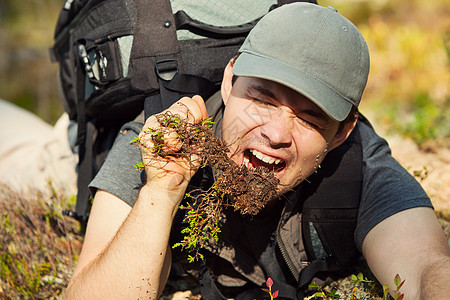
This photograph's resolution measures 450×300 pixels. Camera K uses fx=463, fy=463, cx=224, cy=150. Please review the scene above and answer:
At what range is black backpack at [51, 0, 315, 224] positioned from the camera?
2.90 m

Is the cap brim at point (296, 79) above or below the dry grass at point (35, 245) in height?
above

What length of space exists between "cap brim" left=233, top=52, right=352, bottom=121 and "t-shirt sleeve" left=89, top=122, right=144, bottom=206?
0.77 metres

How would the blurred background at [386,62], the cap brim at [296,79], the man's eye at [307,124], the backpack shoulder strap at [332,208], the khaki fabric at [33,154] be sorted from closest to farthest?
the cap brim at [296,79] < the man's eye at [307,124] < the backpack shoulder strap at [332,208] < the khaki fabric at [33,154] < the blurred background at [386,62]

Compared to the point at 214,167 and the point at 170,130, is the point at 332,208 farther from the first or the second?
the point at 170,130

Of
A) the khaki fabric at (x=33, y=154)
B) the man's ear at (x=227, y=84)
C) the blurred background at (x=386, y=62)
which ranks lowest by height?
the blurred background at (x=386, y=62)

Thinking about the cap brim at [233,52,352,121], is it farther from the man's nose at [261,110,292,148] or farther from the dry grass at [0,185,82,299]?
the dry grass at [0,185,82,299]

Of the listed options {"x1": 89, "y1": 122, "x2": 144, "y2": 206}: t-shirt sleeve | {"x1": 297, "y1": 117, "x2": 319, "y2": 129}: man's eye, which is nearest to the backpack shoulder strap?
{"x1": 297, "y1": 117, "x2": 319, "y2": 129}: man's eye

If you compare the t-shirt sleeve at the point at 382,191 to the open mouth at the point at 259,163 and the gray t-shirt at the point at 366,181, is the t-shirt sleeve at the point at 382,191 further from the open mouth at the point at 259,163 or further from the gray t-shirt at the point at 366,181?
the open mouth at the point at 259,163

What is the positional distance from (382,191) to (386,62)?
23.8 ft

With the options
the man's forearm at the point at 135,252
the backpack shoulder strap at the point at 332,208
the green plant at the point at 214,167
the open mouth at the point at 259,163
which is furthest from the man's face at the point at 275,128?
the man's forearm at the point at 135,252

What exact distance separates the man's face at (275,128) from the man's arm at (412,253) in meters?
0.63

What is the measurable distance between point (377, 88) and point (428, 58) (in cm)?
113

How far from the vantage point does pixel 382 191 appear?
286cm

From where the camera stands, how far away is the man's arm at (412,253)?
2.29 meters
